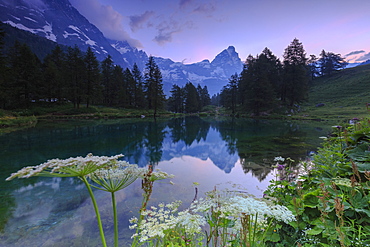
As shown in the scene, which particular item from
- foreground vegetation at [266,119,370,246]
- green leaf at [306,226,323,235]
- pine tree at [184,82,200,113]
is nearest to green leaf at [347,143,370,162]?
foreground vegetation at [266,119,370,246]

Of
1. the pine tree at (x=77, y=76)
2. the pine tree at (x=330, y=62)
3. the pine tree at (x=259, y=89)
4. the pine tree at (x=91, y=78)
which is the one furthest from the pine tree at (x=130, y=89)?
the pine tree at (x=330, y=62)

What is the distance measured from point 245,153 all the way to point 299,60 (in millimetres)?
48252

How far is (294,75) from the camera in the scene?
4425cm

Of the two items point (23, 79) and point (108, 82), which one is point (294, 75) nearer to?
point (108, 82)

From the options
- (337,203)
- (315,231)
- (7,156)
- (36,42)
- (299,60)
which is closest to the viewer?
(337,203)

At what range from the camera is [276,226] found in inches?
98.7

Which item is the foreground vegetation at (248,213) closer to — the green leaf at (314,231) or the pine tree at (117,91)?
the green leaf at (314,231)

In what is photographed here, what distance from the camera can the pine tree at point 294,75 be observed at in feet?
142

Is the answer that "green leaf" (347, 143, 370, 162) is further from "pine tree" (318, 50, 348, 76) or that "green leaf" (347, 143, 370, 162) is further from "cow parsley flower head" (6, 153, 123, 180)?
"pine tree" (318, 50, 348, 76)

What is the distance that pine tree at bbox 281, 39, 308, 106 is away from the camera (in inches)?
1707

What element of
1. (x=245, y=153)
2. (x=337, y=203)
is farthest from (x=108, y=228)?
(x=245, y=153)

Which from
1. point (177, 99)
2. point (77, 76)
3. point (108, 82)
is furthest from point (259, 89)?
point (108, 82)

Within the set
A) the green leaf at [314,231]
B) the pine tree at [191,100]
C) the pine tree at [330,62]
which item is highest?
the pine tree at [330,62]

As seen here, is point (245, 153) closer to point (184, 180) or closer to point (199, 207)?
point (184, 180)
